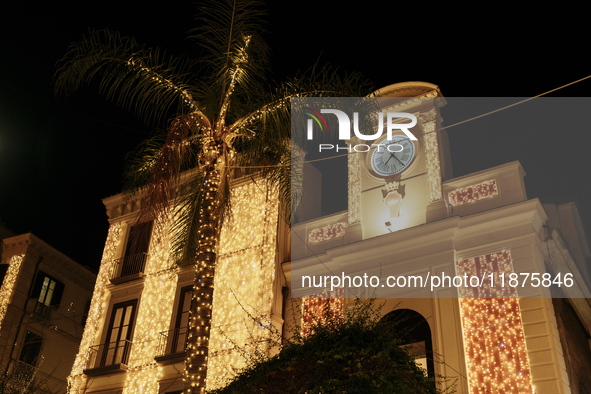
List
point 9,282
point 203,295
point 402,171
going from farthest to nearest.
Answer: point 9,282 < point 402,171 < point 203,295

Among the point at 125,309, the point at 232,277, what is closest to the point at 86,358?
the point at 125,309

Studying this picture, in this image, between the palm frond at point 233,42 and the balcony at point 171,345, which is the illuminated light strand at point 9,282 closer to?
the balcony at point 171,345

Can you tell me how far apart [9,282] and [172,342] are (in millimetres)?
11283

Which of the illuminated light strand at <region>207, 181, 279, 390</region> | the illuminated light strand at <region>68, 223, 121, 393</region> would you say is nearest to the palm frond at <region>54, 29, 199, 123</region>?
the illuminated light strand at <region>207, 181, 279, 390</region>

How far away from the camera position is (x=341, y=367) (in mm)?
7078

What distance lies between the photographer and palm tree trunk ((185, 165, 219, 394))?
916cm

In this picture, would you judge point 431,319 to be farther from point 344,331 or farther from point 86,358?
point 86,358

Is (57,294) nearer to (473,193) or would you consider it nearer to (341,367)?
(473,193)

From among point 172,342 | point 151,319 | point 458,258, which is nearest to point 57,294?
point 151,319

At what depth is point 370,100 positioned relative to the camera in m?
11.4

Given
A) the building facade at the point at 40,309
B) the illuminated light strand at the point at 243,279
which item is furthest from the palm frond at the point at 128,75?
the building facade at the point at 40,309

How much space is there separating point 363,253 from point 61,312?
16612 millimetres

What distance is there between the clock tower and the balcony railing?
233 inches

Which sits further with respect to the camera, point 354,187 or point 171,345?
point 171,345
